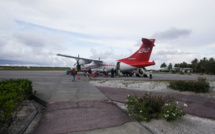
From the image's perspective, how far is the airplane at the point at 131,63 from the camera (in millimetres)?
23172

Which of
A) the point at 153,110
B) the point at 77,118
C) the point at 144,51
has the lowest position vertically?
the point at 77,118

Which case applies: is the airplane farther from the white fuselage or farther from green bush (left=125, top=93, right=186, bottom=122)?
green bush (left=125, top=93, right=186, bottom=122)

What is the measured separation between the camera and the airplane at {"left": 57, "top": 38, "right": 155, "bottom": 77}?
23172mm

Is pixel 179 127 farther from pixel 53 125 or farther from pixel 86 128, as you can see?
pixel 53 125

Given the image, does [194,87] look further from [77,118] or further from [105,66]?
[105,66]

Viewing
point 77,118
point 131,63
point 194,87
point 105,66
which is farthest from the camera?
point 105,66

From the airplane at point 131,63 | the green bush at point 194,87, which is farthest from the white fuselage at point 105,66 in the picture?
the green bush at point 194,87

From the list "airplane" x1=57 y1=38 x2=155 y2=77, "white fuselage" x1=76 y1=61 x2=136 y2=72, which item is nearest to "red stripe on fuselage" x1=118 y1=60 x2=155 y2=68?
"airplane" x1=57 y1=38 x2=155 y2=77

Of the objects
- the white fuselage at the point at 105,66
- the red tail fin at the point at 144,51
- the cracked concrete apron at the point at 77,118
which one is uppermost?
the red tail fin at the point at 144,51

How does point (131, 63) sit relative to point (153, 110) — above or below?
above

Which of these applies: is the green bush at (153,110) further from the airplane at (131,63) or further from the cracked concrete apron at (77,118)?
the airplane at (131,63)

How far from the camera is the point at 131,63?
25.3 metres

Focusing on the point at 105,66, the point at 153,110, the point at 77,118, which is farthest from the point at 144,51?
the point at 77,118

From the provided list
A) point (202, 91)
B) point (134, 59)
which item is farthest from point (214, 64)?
point (202, 91)
